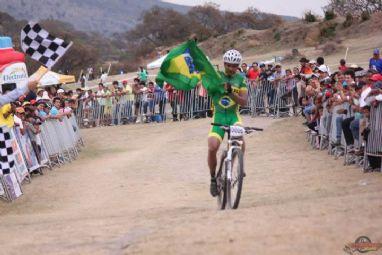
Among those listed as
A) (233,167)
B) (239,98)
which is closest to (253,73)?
(239,98)

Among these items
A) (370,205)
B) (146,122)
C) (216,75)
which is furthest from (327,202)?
(146,122)

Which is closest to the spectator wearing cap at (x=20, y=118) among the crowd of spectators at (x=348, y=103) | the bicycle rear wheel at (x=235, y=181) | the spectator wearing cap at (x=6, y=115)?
the spectator wearing cap at (x=6, y=115)

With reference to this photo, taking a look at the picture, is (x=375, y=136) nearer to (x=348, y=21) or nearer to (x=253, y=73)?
(x=253, y=73)

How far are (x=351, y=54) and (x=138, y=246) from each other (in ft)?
132

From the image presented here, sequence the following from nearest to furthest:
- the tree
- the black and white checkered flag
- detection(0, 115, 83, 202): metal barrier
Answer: the black and white checkered flag → detection(0, 115, 83, 202): metal barrier → the tree

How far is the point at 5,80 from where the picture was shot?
651 inches

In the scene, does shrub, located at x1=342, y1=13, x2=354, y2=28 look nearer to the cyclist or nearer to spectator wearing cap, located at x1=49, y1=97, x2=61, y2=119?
spectator wearing cap, located at x1=49, y1=97, x2=61, y2=119

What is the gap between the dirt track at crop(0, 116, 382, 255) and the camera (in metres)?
8.34

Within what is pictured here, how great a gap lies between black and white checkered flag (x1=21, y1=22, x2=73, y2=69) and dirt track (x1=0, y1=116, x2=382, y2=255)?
2.64m

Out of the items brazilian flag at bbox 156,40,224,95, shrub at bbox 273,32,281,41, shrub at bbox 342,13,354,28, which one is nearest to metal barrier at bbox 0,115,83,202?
brazilian flag at bbox 156,40,224,95

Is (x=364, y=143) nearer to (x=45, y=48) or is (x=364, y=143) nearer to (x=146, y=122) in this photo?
(x=45, y=48)

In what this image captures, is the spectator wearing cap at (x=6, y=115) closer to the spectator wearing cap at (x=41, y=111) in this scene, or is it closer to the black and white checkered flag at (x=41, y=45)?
the black and white checkered flag at (x=41, y=45)

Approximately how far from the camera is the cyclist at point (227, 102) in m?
11.4

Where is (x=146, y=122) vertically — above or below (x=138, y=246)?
below
